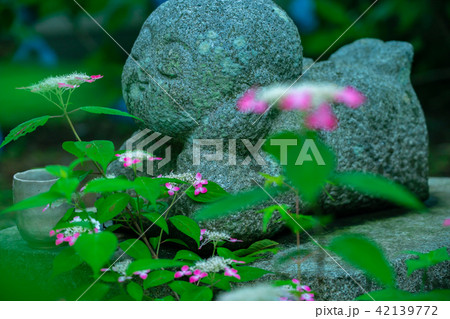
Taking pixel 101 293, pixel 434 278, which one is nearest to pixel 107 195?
pixel 101 293

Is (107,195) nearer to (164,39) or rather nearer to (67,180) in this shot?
(67,180)

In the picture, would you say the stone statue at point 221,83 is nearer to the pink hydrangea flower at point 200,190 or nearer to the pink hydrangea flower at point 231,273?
the pink hydrangea flower at point 200,190

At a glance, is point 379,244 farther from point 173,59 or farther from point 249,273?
point 173,59

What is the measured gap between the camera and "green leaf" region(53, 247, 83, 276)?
149 cm

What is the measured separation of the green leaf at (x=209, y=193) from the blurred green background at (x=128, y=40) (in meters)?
1.34

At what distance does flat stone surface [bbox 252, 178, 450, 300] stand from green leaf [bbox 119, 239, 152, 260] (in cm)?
38

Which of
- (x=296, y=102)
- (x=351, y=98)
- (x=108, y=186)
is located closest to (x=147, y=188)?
(x=108, y=186)

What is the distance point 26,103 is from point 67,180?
0.66ft

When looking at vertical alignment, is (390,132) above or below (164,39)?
below

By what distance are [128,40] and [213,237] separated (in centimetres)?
326

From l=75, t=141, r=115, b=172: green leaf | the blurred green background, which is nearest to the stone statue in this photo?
l=75, t=141, r=115, b=172: green leaf

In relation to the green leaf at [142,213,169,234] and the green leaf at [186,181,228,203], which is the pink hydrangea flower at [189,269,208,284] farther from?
the green leaf at [186,181,228,203]

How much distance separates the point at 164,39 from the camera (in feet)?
6.04

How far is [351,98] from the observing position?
2086 millimetres
